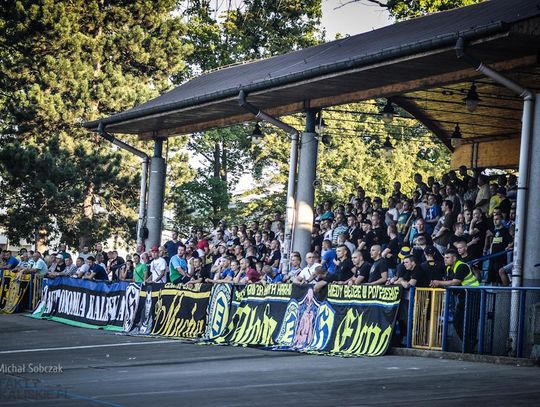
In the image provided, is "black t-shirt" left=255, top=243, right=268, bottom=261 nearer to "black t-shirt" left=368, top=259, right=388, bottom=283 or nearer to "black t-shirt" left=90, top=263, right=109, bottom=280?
"black t-shirt" left=90, top=263, right=109, bottom=280

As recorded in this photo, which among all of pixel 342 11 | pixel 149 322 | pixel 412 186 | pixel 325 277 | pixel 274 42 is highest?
pixel 274 42

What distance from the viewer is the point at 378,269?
17172 mm

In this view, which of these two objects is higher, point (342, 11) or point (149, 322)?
point (342, 11)

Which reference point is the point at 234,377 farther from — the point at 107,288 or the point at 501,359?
the point at 107,288

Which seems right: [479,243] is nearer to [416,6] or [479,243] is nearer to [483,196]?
[483,196]

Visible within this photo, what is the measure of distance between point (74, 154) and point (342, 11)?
69.2 feet

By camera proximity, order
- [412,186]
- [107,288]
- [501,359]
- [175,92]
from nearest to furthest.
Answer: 1. [501,359]
2. [107,288]
3. [175,92]
4. [412,186]

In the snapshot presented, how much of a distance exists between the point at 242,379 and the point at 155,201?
56.7ft

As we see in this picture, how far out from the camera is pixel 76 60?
1784 inches

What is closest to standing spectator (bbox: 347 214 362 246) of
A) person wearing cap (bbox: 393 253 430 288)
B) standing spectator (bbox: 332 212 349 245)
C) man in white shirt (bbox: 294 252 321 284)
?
standing spectator (bbox: 332 212 349 245)

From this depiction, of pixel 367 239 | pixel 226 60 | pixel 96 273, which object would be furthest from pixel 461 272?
pixel 226 60

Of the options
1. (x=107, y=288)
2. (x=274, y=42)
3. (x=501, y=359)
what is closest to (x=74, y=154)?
(x=274, y=42)

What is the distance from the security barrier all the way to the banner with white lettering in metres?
9.16

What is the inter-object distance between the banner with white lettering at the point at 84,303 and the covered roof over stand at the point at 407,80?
16.1 feet
